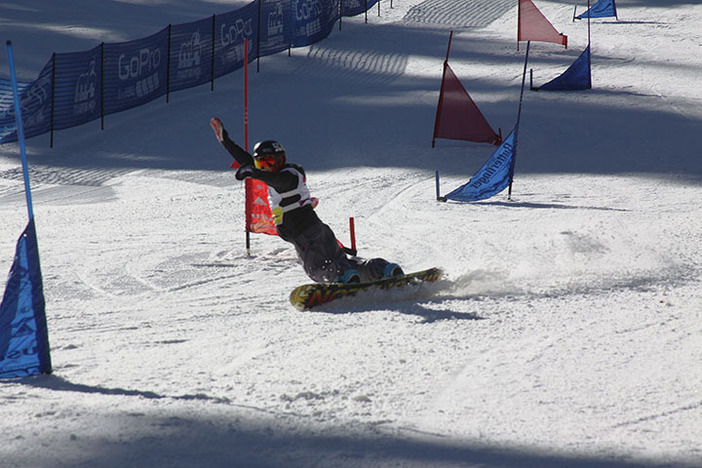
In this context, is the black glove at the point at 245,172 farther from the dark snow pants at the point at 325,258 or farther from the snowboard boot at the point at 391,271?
the snowboard boot at the point at 391,271

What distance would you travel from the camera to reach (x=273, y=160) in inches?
284

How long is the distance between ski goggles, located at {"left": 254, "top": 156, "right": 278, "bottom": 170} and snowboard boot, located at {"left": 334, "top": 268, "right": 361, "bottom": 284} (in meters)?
1.13

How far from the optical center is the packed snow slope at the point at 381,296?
4.18 m

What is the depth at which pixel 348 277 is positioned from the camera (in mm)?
7234

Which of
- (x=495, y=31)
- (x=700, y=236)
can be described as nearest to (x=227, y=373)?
(x=700, y=236)

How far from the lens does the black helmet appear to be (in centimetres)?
719

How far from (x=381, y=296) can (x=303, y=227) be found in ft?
3.08

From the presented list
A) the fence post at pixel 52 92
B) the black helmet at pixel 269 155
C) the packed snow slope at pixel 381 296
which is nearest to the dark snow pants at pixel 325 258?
the packed snow slope at pixel 381 296

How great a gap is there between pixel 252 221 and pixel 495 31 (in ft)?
60.7

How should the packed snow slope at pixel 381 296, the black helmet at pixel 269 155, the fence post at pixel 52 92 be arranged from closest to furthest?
the packed snow slope at pixel 381 296
the black helmet at pixel 269 155
the fence post at pixel 52 92

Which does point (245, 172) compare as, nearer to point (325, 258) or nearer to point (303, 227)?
point (303, 227)

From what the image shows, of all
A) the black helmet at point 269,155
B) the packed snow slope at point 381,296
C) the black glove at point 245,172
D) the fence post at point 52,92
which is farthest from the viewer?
the fence post at point 52,92

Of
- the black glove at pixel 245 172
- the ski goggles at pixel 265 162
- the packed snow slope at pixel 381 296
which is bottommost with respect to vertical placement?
the packed snow slope at pixel 381 296

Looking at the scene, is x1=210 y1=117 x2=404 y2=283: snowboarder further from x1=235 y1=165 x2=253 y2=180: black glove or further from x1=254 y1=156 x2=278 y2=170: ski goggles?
x1=235 y1=165 x2=253 y2=180: black glove
